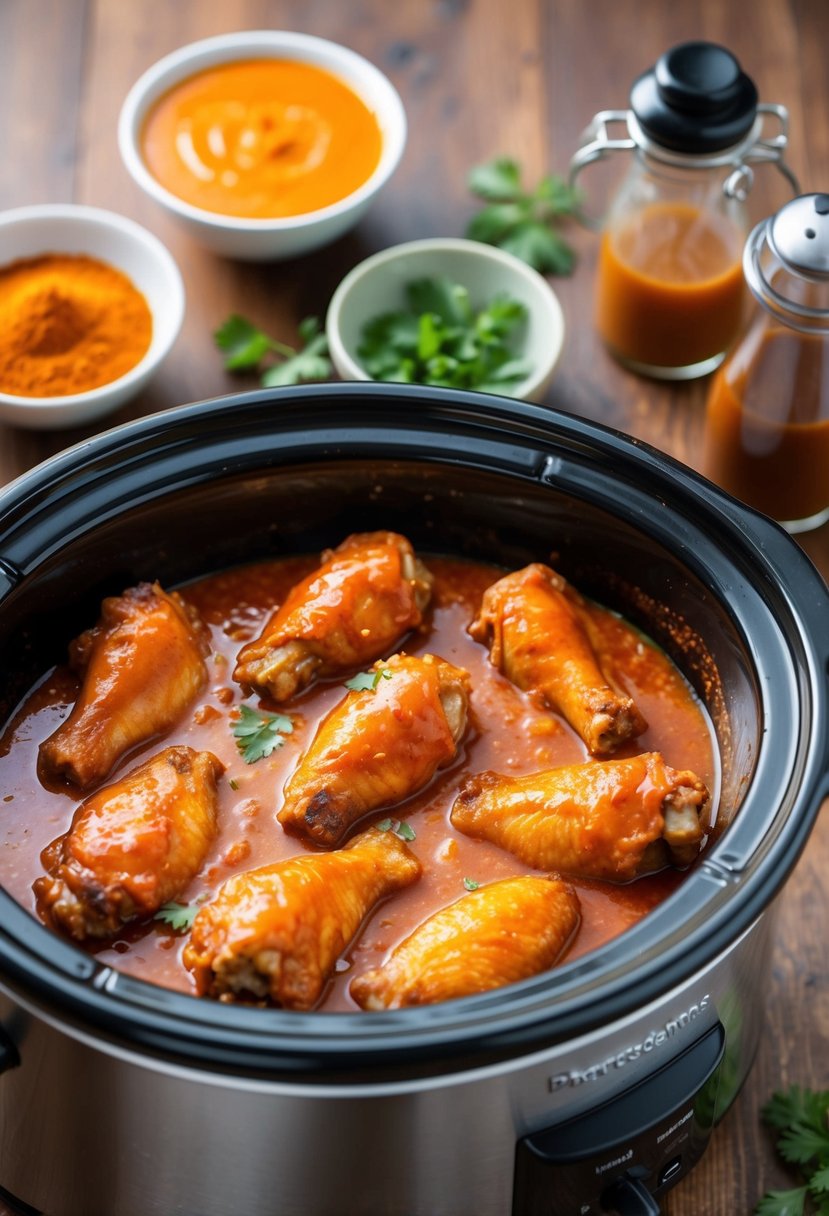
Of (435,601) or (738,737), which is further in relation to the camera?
(435,601)

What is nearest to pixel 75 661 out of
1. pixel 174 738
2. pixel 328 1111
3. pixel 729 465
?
pixel 174 738

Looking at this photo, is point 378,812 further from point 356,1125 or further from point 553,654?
point 356,1125

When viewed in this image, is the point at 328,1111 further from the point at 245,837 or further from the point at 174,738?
the point at 174,738

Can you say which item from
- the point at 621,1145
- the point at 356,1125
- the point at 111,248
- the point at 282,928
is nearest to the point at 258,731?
the point at 282,928

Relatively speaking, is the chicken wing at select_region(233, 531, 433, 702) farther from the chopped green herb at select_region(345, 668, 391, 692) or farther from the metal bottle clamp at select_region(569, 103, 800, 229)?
the metal bottle clamp at select_region(569, 103, 800, 229)

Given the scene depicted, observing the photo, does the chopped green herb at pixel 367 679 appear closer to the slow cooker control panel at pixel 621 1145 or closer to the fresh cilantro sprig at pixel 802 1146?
the slow cooker control panel at pixel 621 1145

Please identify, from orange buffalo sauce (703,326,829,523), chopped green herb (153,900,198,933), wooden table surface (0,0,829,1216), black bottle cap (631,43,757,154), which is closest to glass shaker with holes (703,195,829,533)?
orange buffalo sauce (703,326,829,523)
